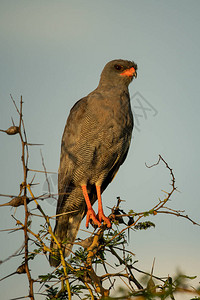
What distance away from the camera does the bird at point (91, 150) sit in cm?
555

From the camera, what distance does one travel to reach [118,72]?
654 centimetres

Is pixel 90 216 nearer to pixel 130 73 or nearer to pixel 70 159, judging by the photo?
pixel 70 159

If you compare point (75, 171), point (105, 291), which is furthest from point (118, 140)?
point (105, 291)

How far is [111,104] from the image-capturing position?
5.67m

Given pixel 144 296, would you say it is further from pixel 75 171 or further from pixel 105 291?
pixel 75 171

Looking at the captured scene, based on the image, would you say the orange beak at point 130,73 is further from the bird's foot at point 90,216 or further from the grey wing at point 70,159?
the bird's foot at point 90,216

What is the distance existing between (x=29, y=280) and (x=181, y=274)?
0.97 meters

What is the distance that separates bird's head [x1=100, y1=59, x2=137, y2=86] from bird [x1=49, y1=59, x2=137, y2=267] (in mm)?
49

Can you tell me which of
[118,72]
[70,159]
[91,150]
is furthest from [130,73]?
[70,159]

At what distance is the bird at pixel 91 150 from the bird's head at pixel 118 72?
0.16 ft

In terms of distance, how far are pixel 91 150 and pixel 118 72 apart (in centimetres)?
168

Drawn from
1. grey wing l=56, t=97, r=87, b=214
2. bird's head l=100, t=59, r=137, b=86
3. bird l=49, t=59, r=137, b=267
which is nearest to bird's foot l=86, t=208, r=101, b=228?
bird l=49, t=59, r=137, b=267

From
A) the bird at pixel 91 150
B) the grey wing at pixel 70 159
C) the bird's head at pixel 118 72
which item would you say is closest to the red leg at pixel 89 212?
the bird at pixel 91 150

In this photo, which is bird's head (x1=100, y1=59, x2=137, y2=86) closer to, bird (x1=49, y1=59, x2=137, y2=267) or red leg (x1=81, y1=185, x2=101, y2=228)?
bird (x1=49, y1=59, x2=137, y2=267)
